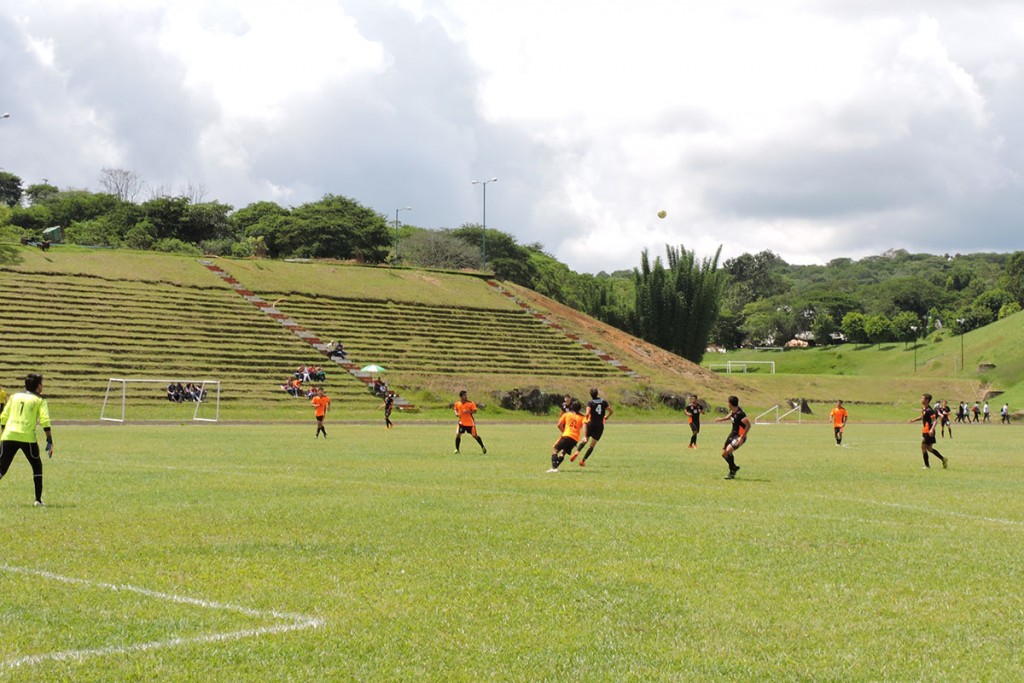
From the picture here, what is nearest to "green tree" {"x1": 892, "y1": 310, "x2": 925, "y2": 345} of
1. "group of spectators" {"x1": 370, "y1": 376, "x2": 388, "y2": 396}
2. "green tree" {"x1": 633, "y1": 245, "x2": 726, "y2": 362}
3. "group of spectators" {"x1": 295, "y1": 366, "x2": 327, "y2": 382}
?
"green tree" {"x1": 633, "y1": 245, "x2": 726, "y2": 362}

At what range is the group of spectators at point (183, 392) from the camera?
57219 millimetres

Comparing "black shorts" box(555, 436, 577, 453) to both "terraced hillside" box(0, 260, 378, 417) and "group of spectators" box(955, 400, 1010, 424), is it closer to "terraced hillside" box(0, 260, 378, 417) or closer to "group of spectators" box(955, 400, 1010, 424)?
"terraced hillside" box(0, 260, 378, 417)

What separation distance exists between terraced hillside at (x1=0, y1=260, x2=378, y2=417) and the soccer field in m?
39.8

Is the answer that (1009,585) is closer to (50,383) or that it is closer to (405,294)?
(50,383)

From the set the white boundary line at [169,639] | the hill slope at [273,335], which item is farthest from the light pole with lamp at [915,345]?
the white boundary line at [169,639]

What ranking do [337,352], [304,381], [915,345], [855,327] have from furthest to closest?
[855,327], [915,345], [337,352], [304,381]

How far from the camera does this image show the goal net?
178 ft

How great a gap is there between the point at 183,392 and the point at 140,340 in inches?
404

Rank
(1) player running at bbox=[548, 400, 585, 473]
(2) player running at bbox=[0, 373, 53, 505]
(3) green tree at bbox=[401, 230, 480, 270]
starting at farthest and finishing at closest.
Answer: (3) green tree at bbox=[401, 230, 480, 270] → (1) player running at bbox=[548, 400, 585, 473] → (2) player running at bbox=[0, 373, 53, 505]

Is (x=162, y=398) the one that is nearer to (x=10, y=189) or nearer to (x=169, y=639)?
(x=169, y=639)

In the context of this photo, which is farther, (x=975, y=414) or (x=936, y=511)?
(x=975, y=414)

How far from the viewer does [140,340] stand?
6625 cm

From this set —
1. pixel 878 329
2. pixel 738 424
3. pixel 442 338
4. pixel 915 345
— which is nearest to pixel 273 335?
pixel 442 338

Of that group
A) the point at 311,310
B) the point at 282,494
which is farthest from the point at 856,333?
the point at 282,494
